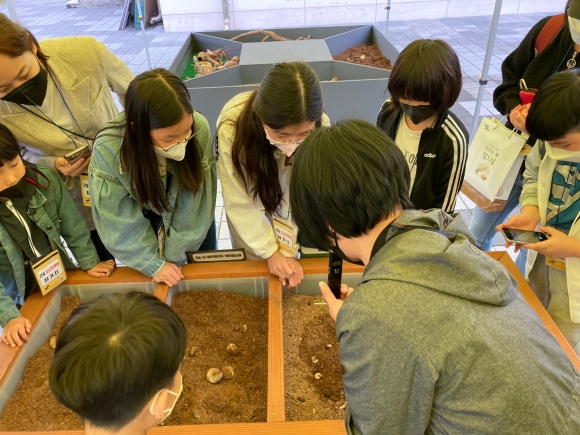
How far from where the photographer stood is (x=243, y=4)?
23.6ft

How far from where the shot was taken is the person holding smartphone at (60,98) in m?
1.38

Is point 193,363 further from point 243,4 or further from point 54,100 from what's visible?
point 243,4

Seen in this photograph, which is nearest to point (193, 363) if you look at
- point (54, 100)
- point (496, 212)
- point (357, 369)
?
point (357, 369)

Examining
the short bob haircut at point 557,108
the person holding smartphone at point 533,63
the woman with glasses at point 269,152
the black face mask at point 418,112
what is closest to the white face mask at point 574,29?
the person holding smartphone at point 533,63

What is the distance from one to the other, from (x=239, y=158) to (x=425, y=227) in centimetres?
74

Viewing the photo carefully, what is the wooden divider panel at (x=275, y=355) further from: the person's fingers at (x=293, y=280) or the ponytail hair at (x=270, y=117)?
the ponytail hair at (x=270, y=117)

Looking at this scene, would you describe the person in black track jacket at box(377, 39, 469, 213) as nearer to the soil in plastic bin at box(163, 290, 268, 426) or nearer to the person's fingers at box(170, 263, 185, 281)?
the soil in plastic bin at box(163, 290, 268, 426)

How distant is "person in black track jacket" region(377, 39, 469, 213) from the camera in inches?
53.2

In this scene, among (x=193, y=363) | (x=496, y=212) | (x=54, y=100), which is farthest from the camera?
(x=496, y=212)

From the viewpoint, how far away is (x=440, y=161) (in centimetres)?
148

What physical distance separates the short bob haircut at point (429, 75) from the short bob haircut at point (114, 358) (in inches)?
39.9

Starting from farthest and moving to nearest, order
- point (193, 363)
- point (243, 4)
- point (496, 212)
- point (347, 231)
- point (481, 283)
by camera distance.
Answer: point (243, 4) → point (496, 212) → point (193, 363) → point (347, 231) → point (481, 283)

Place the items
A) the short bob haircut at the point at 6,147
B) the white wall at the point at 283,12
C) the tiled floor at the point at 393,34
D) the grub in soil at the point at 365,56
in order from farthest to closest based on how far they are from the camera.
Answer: the white wall at the point at 283,12
the tiled floor at the point at 393,34
the grub in soil at the point at 365,56
the short bob haircut at the point at 6,147

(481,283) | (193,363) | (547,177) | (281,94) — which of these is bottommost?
(193,363)
